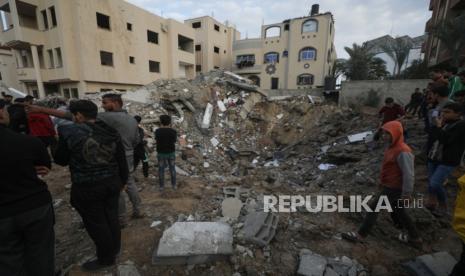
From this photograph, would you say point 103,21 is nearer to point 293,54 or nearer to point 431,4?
point 293,54

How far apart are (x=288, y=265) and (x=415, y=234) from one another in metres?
1.69

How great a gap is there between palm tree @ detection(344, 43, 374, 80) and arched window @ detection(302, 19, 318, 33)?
4177 mm

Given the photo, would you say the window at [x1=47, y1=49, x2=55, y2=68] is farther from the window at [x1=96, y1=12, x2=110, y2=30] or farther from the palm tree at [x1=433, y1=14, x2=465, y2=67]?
the palm tree at [x1=433, y1=14, x2=465, y2=67]

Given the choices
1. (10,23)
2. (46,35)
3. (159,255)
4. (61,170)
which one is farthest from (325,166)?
(10,23)

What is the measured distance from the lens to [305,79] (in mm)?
22031

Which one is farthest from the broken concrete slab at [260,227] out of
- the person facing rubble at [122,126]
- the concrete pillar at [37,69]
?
the concrete pillar at [37,69]

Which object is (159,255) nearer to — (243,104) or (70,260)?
(70,260)

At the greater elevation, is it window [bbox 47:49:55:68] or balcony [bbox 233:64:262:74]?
balcony [bbox 233:64:262:74]

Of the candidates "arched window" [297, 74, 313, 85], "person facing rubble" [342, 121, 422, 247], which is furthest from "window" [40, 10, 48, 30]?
"arched window" [297, 74, 313, 85]

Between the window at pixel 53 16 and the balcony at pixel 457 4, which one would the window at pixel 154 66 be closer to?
the window at pixel 53 16

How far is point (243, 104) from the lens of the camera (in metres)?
11.5

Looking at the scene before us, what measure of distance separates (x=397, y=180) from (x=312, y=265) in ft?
4.68

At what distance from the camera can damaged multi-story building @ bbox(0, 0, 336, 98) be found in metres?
13.2

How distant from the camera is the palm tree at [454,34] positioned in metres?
9.75
